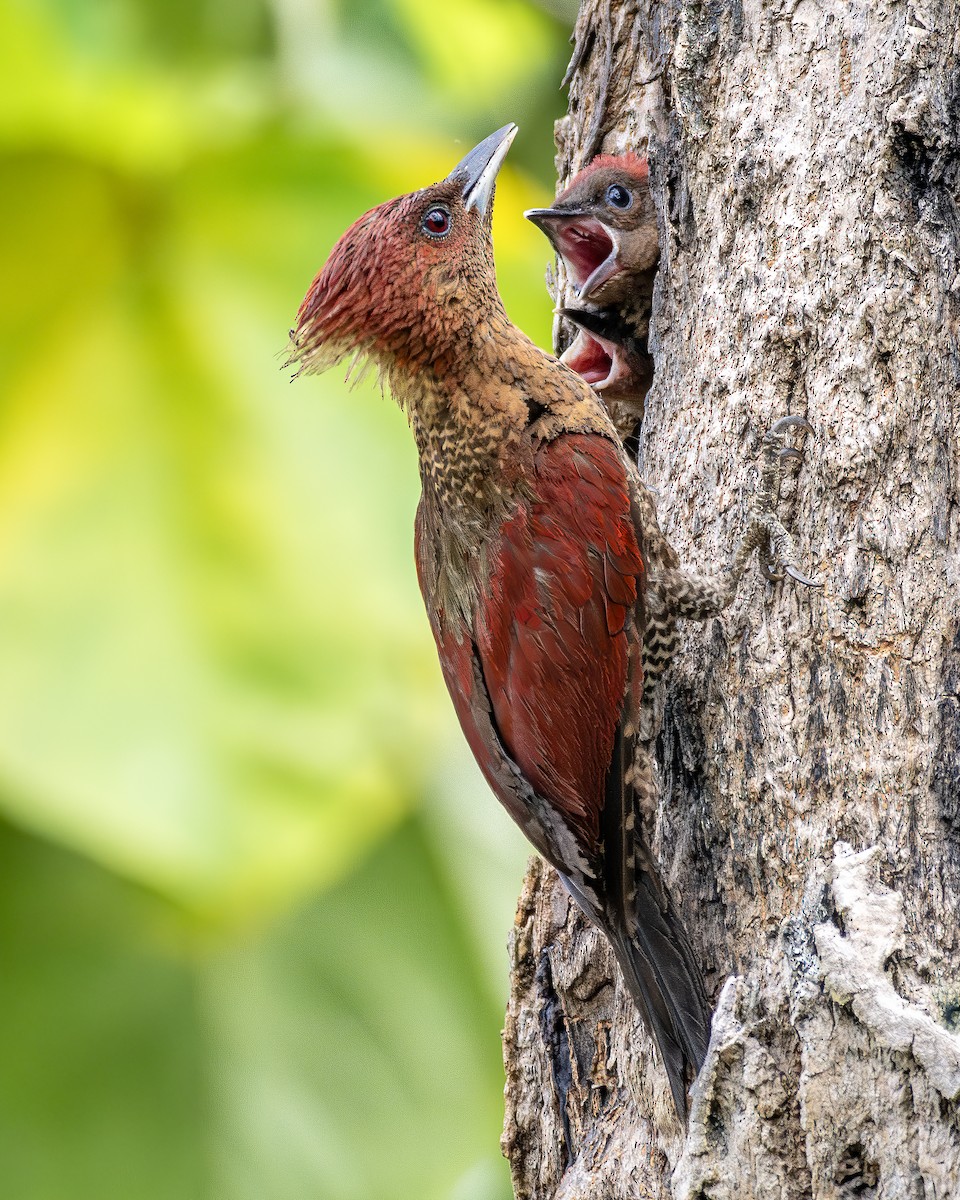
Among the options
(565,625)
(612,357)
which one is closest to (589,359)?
(612,357)

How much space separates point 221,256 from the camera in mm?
5109

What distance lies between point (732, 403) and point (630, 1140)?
1.44 meters

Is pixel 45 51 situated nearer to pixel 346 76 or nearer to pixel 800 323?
pixel 346 76

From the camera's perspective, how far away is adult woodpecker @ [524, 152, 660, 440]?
2.90 metres

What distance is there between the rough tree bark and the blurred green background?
6.17 ft

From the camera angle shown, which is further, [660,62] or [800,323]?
[660,62]

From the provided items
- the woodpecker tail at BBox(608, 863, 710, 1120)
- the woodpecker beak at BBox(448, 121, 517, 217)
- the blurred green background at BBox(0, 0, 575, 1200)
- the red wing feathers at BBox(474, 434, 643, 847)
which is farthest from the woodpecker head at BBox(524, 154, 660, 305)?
the blurred green background at BBox(0, 0, 575, 1200)

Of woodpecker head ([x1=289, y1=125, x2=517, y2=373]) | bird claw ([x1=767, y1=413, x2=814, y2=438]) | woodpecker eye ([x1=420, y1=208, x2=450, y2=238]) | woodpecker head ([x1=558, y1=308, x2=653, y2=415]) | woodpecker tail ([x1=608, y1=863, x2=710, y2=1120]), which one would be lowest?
woodpecker tail ([x1=608, y1=863, x2=710, y2=1120])

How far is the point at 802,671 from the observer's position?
221 cm

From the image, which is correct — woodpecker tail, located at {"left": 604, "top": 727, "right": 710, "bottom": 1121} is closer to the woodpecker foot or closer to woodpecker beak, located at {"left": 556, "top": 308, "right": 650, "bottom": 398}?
the woodpecker foot

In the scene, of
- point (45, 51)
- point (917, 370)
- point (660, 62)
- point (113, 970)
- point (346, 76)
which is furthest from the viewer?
point (113, 970)

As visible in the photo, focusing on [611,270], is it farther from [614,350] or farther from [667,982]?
[667,982]

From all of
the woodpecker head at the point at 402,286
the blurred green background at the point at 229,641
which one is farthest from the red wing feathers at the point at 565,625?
the blurred green background at the point at 229,641

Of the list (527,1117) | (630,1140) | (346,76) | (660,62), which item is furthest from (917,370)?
(346,76)
